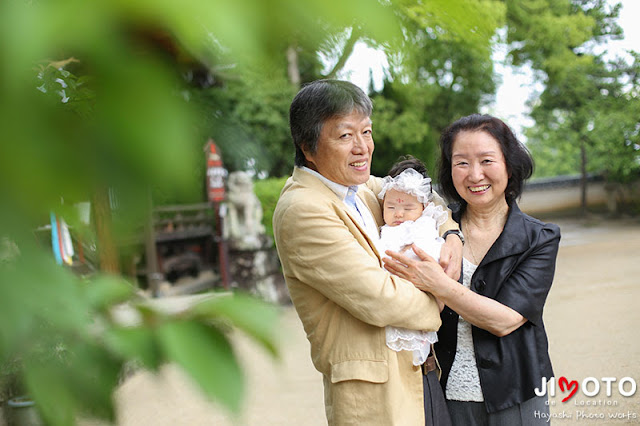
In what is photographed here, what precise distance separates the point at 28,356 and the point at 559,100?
1375cm

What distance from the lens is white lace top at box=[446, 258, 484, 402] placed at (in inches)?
74.7

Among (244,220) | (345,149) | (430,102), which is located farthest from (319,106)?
(430,102)

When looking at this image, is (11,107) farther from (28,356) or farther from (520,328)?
(520,328)

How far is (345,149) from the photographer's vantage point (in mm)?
1784

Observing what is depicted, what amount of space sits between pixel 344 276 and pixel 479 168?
620 millimetres

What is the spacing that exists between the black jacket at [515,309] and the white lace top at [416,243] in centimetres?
18

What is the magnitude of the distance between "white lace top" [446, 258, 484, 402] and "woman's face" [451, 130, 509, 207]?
257 millimetres

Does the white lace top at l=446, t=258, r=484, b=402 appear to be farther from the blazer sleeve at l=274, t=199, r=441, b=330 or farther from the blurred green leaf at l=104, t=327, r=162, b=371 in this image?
the blurred green leaf at l=104, t=327, r=162, b=371

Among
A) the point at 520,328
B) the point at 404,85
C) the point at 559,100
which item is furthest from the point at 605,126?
the point at 404,85

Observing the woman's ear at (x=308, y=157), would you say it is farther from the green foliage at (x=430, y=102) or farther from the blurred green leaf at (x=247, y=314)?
the green foliage at (x=430, y=102)

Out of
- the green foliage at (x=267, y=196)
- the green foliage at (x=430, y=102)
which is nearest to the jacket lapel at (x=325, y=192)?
the green foliage at (x=267, y=196)

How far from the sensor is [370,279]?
5.26 feet

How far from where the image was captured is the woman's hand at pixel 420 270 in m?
1.72

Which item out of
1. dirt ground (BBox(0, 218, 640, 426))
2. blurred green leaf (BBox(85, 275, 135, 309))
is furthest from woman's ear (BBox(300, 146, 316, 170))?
blurred green leaf (BBox(85, 275, 135, 309))
